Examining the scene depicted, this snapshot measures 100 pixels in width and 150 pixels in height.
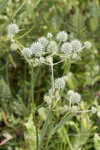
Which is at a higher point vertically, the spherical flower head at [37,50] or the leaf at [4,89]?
the leaf at [4,89]

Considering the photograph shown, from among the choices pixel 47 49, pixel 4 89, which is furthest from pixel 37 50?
pixel 4 89

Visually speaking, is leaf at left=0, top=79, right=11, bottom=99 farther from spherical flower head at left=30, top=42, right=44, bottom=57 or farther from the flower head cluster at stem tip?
spherical flower head at left=30, top=42, right=44, bottom=57

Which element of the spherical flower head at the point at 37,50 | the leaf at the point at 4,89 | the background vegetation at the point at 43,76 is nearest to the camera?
the spherical flower head at the point at 37,50

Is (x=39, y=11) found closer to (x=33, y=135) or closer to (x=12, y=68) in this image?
(x=12, y=68)

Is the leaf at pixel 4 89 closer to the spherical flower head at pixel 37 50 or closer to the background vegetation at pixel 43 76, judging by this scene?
the background vegetation at pixel 43 76

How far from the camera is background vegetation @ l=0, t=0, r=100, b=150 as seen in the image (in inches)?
50.6

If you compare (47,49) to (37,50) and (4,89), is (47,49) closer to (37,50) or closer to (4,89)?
(37,50)

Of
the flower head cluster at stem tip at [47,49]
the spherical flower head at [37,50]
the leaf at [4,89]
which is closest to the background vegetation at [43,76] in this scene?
the leaf at [4,89]

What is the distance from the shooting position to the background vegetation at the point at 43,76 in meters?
1.29

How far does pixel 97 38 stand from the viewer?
1.77 meters

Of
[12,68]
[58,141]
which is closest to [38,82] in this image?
[12,68]

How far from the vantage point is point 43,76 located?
157 cm

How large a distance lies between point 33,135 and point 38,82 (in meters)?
0.47

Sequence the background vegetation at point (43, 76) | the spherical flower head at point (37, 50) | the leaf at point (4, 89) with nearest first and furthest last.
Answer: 1. the spherical flower head at point (37, 50)
2. the background vegetation at point (43, 76)
3. the leaf at point (4, 89)
